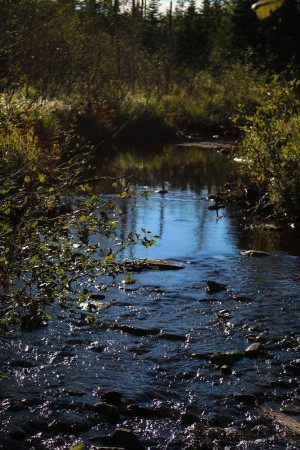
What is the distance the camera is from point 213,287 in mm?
Answer: 6422

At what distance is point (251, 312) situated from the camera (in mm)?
5770

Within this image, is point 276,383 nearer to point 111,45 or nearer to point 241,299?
point 241,299

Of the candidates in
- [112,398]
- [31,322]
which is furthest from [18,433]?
[31,322]

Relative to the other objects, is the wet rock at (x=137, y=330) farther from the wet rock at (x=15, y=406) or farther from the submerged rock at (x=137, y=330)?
the wet rock at (x=15, y=406)

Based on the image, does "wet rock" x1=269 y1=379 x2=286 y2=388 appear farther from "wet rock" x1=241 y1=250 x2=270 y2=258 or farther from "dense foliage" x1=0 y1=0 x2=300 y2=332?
"wet rock" x1=241 y1=250 x2=270 y2=258

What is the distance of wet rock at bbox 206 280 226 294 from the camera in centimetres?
640

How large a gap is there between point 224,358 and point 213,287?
1775 mm

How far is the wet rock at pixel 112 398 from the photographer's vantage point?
404cm

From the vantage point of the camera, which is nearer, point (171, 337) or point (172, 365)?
point (172, 365)

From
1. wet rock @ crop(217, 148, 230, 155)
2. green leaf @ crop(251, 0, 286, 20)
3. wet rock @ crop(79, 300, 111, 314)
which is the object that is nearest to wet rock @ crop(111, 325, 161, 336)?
wet rock @ crop(79, 300, 111, 314)

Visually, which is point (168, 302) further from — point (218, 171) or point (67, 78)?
point (67, 78)

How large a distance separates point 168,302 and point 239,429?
7.86 feet

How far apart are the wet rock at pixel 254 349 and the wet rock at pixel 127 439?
1.54 m

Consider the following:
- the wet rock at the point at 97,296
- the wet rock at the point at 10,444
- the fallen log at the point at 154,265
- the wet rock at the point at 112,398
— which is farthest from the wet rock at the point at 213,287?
the wet rock at the point at 10,444
